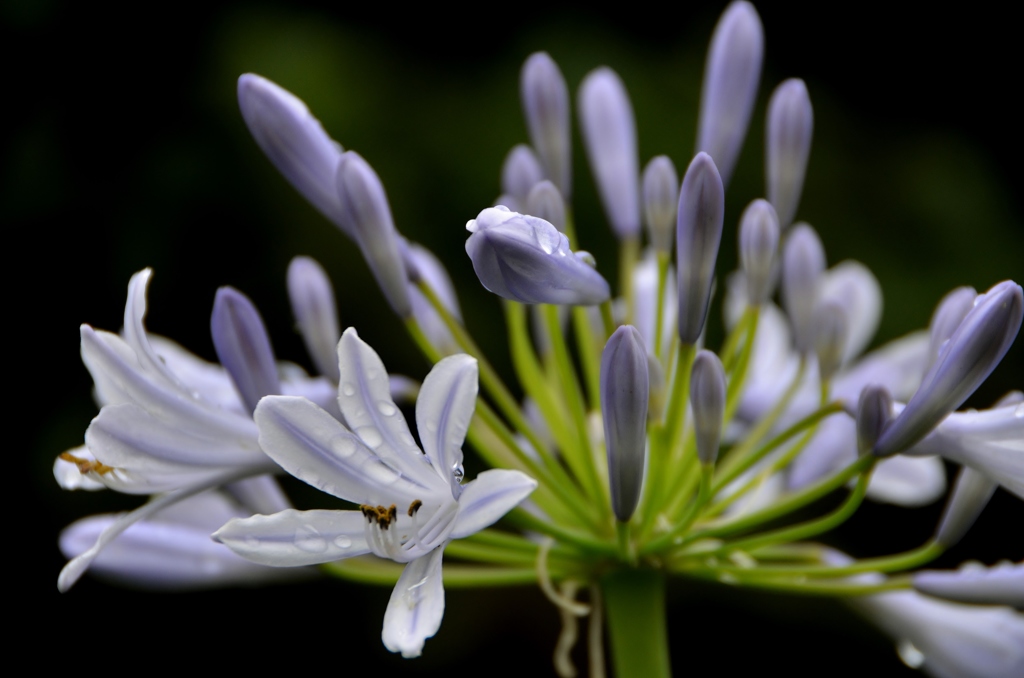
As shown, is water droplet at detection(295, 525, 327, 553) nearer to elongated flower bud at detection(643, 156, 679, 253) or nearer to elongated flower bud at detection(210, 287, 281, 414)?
elongated flower bud at detection(210, 287, 281, 414)

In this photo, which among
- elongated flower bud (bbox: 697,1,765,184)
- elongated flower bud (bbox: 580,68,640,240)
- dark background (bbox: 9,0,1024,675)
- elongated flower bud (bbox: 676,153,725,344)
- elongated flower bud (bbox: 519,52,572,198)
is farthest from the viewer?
dark background (bbox: 9,0,1024,675)

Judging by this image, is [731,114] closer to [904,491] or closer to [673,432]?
[673,432]

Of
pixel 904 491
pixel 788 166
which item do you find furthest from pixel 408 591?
pixel 904 491

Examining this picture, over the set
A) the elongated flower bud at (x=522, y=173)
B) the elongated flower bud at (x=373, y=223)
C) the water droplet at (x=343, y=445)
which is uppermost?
the elongated flower bud at (x=522, y=173)

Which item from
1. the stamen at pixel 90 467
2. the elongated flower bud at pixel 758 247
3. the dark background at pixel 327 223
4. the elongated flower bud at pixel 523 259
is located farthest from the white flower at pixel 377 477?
A: the dark background at pixel 327 223

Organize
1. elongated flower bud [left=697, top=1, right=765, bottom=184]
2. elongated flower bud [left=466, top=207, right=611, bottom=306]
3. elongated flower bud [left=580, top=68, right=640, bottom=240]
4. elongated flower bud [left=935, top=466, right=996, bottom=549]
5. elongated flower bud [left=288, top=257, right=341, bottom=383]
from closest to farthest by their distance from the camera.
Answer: elongated flower bud [left=466, top=207, right=611, bottom=306], elongated flower bud [left=935, top=466, right=996, bottom=549], elongated flower bud [left=288, top=257, right=341, bottom=383], elongated flower bud [left=697, top=1, right=765, bottom=184], elongated flower bud [left=580, top=68, right=640, bottom=240]

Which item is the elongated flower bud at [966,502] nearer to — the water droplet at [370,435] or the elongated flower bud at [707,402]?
the elongated flower bud at [707,402]

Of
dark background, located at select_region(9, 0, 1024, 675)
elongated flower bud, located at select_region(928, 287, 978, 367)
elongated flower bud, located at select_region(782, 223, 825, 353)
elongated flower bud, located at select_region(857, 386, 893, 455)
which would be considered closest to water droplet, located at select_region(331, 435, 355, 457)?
elongated flower bud, located at select_region(857, 386, 893, 455)
